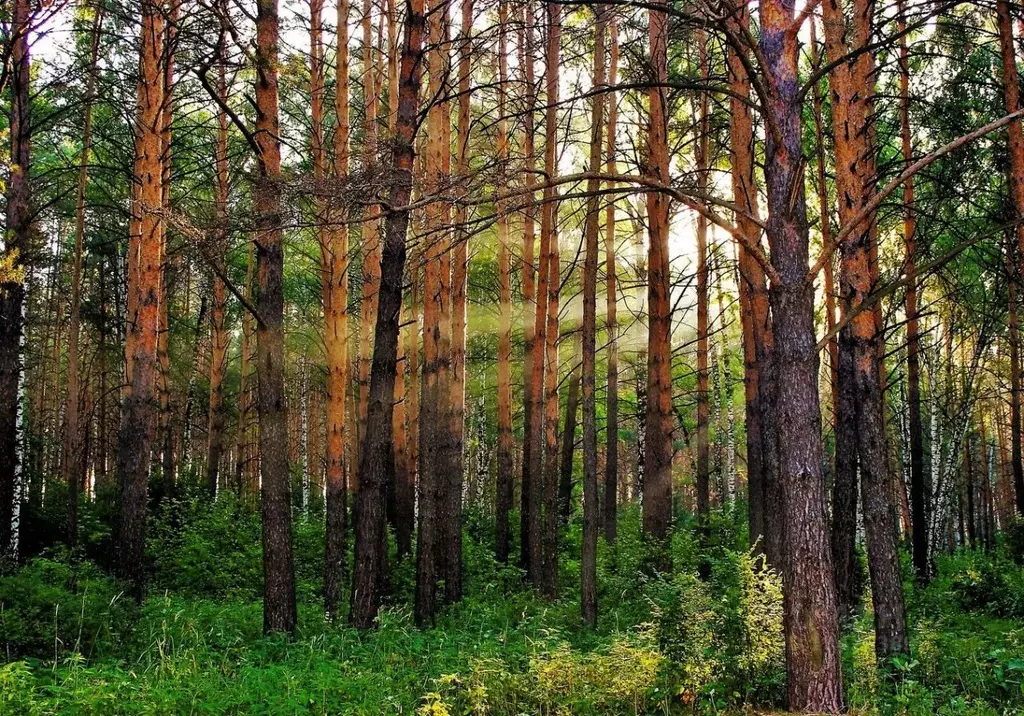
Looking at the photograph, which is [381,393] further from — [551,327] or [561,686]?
[551,327]

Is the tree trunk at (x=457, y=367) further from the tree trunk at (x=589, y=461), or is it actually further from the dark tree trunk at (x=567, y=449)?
the dark tree trunk at (x=567, y=449)

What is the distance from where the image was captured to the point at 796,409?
5656 mm

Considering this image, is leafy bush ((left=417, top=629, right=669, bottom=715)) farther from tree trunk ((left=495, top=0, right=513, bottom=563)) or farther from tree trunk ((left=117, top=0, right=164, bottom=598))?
tree trunk ((left=495, top=0, right=513, bottom=563))

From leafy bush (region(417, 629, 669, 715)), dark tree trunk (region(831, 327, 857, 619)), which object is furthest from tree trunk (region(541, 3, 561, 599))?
leafy bush (region(417, 629, 669, 715))

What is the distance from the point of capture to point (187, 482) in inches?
784

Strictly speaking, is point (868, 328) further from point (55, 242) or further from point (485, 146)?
point (55, 242)

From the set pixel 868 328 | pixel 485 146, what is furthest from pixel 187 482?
pixel 868 328

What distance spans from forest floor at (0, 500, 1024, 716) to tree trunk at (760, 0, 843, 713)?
2.45 feet

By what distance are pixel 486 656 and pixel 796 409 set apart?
3562mm

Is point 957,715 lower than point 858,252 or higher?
lower

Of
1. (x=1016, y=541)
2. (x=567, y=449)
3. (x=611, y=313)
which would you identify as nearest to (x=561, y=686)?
(x=611, y=313)

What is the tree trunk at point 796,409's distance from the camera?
17.9 feet

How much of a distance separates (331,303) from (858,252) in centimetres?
802

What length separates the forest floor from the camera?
6.00m
